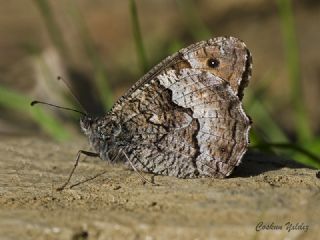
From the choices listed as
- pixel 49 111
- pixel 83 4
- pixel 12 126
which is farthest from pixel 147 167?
pixel 83 4

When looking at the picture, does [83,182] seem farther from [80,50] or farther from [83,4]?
[83,4]

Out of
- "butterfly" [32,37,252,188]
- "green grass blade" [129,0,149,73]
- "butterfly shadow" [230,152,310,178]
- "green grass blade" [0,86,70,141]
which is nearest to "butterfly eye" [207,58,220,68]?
"butterfly" [32,37,252,188]

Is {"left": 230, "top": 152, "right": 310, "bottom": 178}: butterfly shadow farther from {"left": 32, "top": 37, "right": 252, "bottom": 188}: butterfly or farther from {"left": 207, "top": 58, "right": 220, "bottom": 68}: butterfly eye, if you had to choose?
{"left": 207, "top": 58, "right": 220, "bottom": 68}: butterfly eye

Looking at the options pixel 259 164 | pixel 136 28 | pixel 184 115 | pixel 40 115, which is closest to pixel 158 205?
pixel 184 115

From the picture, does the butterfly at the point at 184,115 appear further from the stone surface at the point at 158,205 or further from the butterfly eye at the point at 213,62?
the stone surface at the point at 158,205

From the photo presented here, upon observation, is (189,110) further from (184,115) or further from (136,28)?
(136,28)

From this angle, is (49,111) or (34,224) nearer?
(34,224)
